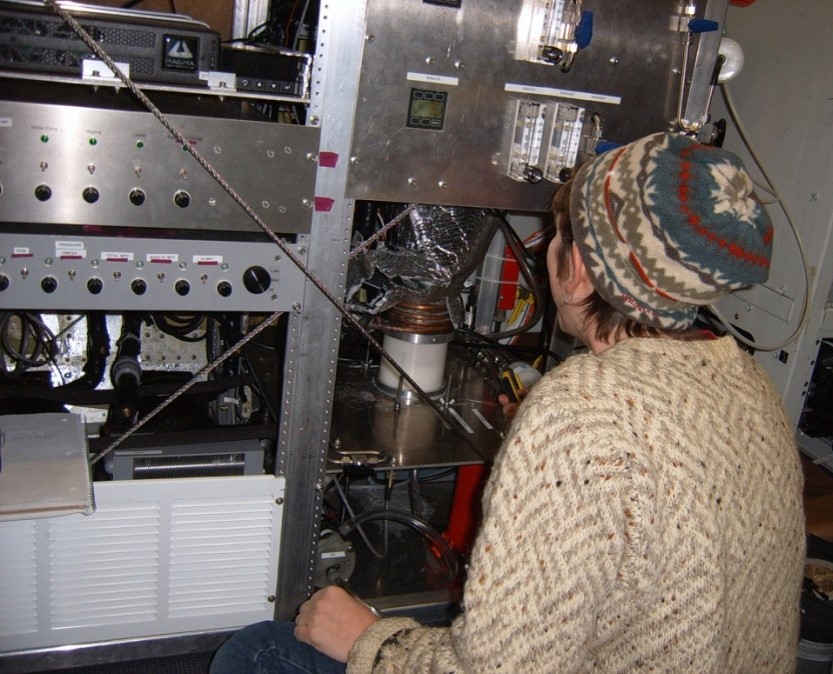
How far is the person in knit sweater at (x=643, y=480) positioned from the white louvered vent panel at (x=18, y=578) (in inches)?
30.5

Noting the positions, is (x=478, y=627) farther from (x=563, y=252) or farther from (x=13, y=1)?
(x=13, y=1)

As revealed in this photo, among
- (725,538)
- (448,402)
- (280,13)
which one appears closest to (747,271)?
(725,538)

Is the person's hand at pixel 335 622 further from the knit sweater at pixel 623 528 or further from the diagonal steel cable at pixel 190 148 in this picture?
the diagonal steel cable at pixel 190 148

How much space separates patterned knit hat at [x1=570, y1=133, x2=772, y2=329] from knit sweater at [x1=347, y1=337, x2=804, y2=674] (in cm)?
7

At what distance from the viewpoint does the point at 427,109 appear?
59.6 inches

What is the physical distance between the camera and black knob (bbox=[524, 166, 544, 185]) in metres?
1.57

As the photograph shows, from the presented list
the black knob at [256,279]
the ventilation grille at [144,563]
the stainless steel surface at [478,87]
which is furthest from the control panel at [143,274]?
the ventilation grille at [144,563]

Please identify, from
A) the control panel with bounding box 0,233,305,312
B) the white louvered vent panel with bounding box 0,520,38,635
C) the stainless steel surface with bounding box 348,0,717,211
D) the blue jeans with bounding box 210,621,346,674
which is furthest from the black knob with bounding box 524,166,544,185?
the white louvered vent panel with bounding box 0,520,38,635

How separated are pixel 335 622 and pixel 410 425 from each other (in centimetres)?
82

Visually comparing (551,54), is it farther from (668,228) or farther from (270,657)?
(270,657)

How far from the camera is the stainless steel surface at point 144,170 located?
1.30 m

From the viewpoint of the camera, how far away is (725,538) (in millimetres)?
940

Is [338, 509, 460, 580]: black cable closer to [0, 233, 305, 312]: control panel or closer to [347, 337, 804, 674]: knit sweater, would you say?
[0, 233, 305, 312]: control panel

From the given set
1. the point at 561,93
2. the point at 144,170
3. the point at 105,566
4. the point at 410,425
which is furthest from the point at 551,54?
the point at 105,566
